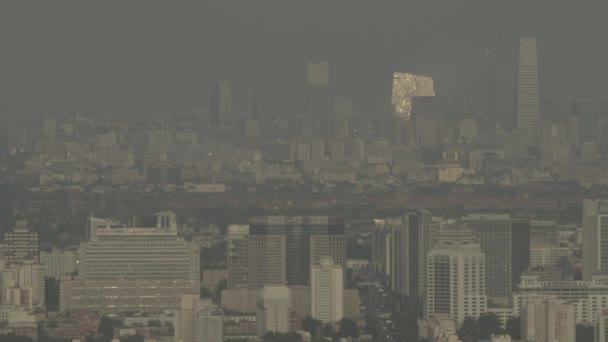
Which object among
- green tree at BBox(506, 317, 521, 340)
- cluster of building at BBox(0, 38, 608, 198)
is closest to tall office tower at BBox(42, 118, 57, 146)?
cluster of building at BBox(0, 38, 608, 198)

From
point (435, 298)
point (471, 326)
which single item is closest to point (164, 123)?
point (435, 298)

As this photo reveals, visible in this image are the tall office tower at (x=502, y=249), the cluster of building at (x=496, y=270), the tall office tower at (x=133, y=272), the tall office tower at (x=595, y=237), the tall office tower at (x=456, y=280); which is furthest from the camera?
the tall office tower at (x=595, y=237)

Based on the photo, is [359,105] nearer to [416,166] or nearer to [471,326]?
[416,166]


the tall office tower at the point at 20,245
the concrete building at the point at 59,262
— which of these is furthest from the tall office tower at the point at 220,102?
the concrete building at the point at 59,262

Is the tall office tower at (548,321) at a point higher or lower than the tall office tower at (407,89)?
lower

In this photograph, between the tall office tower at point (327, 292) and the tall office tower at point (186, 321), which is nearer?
the tall office tower at point (186, 321)

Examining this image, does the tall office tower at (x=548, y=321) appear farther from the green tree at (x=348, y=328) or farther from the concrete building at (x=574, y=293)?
the green tree at (x=348, y=328)
